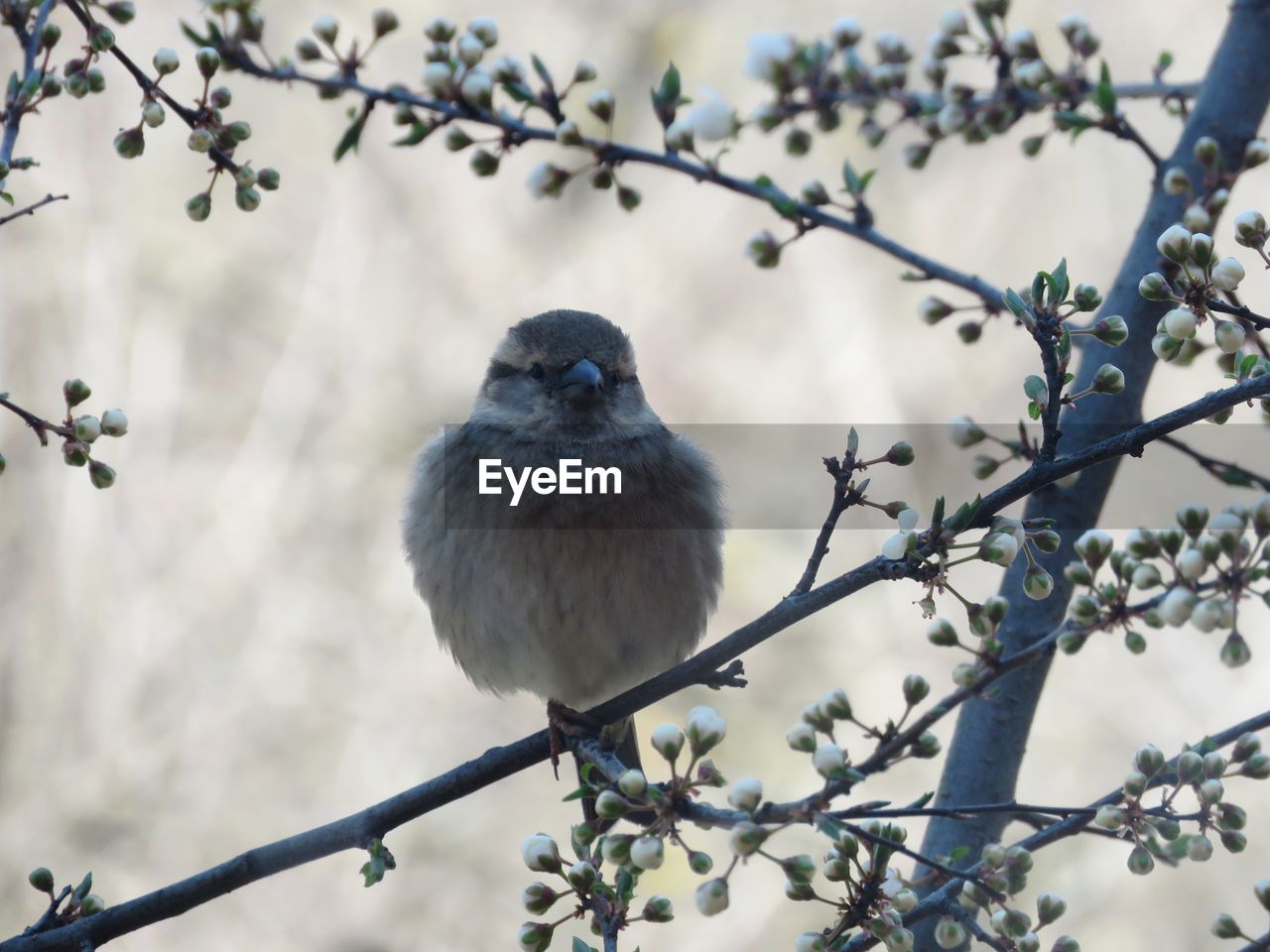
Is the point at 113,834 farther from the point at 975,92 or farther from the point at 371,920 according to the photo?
the point at 975,92

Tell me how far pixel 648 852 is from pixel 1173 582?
82cm

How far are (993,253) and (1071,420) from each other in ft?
15.7

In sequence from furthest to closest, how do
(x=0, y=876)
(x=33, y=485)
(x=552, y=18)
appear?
1. (x=552, y=18)
2. (x=33, y=485)
3. (x=0, y=876)

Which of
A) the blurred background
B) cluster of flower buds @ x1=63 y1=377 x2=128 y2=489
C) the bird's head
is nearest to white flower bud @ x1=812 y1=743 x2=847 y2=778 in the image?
cluster of flower buds @ x1=63 y1=377 x2=128 y2=489

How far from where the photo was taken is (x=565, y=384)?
11.9ft

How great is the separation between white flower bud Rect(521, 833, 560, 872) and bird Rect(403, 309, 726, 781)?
1.49 m

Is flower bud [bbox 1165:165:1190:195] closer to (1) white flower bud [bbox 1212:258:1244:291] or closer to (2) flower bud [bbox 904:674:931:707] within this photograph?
(1) white flower bud [bbox 1212:258:1244:291]

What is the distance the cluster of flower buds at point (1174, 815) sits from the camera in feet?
5.55

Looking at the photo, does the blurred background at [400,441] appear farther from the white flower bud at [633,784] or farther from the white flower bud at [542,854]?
the white flower bud at [633,784]

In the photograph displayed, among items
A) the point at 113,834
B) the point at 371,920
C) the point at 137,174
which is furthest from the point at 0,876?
the point at 137,174

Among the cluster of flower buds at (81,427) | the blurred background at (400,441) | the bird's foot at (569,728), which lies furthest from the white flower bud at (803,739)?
the blurred background at (400,441)

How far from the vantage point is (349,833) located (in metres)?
2.19

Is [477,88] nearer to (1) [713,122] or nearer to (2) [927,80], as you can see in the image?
(1) [713,122]

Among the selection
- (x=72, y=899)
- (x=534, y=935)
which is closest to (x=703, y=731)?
(x=534, y=935)
